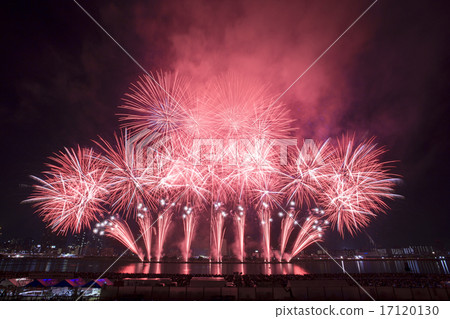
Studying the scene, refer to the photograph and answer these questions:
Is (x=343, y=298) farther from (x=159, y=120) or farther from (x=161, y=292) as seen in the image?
(x=159, y=120)

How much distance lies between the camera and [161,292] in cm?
1232

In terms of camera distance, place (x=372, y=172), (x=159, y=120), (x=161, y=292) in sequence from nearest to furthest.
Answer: (x=161, y=292)
(x=159, y=120)
(x=372, y=172)

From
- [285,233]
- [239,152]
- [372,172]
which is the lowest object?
[285,233]
